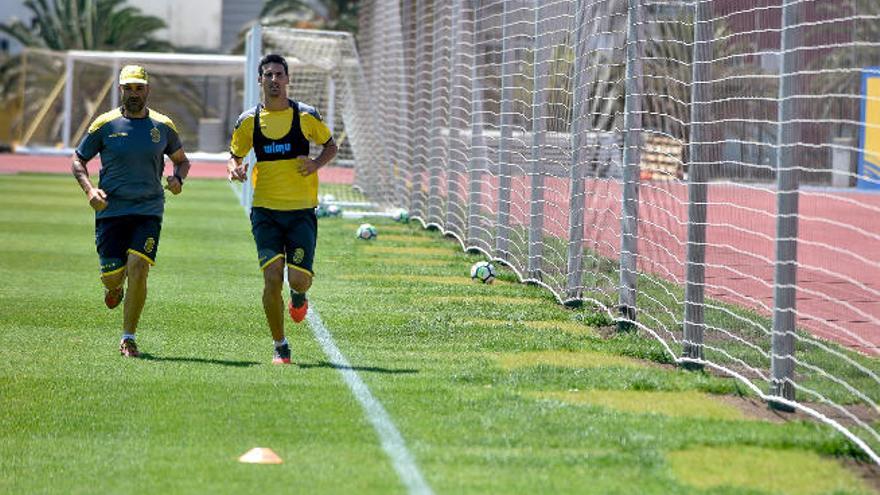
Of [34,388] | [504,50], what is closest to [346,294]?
[504,50]

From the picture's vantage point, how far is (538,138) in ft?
57.2

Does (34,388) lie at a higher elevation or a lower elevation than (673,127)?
lower

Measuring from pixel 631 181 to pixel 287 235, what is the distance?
119 inches

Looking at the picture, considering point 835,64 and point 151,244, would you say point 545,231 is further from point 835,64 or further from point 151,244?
point 835,64

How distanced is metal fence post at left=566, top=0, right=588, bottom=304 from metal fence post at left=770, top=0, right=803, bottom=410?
5.48m

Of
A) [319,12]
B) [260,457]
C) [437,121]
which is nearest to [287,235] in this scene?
[260,457]

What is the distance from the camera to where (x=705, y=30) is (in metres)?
11.2

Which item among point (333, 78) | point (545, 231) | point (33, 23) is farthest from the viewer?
point (33, 23)

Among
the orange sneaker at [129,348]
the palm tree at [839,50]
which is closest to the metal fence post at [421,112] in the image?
the orange sneaker at [129,348]

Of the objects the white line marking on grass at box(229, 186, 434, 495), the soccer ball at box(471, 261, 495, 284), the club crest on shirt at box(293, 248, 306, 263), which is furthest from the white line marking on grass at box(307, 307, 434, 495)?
the soccer ball at box(471, 261, 495, 284)

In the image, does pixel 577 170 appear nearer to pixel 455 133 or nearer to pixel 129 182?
pixel 129 182

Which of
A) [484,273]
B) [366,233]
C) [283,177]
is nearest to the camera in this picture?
[283,177]

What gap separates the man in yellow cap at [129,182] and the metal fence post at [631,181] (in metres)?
3.43

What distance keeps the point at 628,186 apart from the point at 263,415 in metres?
5.10
